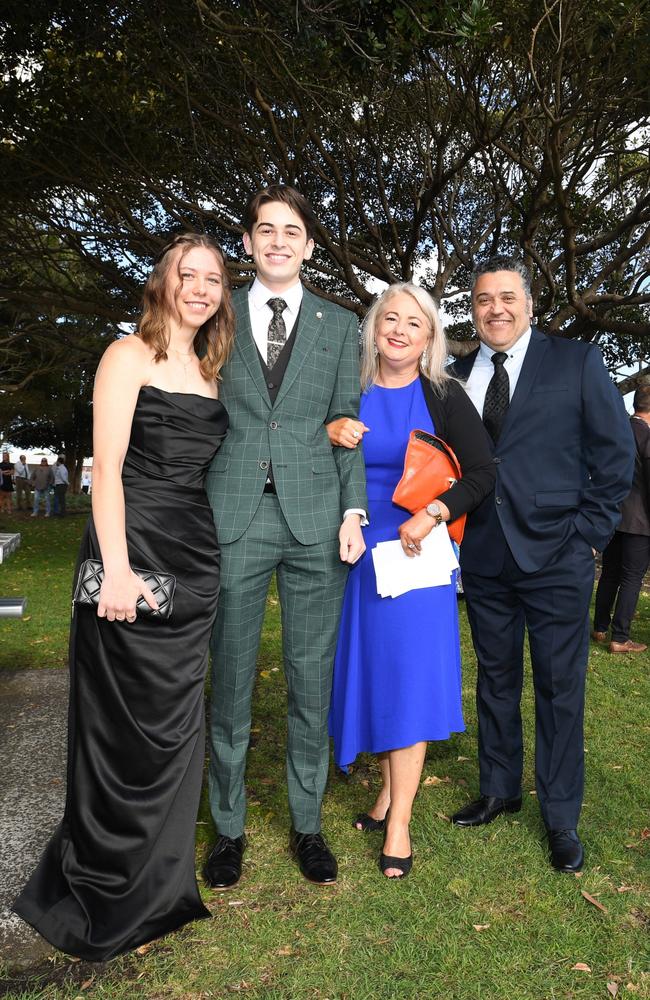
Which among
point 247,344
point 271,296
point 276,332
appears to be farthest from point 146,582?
point 271,296

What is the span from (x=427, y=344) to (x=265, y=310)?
28.6 inches

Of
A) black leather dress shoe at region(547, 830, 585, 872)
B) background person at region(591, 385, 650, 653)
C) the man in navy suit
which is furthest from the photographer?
background person at region(591, 385, 650, 653)

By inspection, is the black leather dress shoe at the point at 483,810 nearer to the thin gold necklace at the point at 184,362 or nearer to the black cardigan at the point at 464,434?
the black cardigan at the point at 464,434

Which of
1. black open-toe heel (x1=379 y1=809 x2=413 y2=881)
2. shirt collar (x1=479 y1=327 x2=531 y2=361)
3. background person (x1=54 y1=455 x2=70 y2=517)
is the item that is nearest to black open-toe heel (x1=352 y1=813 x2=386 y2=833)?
black open-toe heel (x1=379 y1=809 x2=413 y2=881)

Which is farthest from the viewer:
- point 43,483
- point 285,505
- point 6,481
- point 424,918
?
point 43,483

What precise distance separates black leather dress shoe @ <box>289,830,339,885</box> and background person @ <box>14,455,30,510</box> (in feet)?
88.4

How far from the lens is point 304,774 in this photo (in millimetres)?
3318

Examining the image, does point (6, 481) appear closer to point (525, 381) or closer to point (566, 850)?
point (525, 381)

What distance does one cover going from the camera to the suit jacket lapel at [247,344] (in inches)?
123

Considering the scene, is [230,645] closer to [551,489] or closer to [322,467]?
[322,467]

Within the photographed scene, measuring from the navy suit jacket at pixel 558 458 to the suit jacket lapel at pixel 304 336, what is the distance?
0.99m

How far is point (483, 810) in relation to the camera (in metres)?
3.80

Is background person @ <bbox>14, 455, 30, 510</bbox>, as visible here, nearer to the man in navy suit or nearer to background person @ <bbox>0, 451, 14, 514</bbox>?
background person @ <bbox>0, 451, 14, 514</bbox>

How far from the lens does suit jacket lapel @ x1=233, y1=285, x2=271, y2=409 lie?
10.2ft
